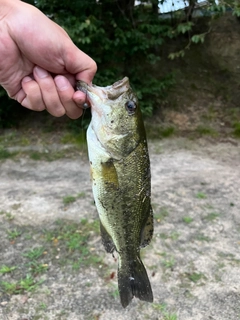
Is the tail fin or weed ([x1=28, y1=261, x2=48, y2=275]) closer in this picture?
the tail fin

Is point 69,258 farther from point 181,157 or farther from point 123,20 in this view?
point 123,20

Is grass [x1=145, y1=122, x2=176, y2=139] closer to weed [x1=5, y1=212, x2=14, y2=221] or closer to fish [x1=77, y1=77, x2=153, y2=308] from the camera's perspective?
weed [x1=5, y1=212, x2=14, y2=221]

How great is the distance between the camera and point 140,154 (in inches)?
76.3

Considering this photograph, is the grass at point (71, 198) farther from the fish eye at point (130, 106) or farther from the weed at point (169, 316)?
the fish eye at point (130, 106)

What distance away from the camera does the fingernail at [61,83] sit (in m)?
2.11

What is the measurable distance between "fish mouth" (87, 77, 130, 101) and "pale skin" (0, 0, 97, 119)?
0.13 meters

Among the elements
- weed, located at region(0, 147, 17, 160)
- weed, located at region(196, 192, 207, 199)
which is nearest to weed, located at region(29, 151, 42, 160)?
weed, located at region(0, 147, 17, 160)

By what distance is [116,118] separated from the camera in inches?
76.4

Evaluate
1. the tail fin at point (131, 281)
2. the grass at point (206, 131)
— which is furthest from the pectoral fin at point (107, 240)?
the grass at point (206, 131)

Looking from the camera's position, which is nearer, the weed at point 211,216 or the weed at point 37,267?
the weed at point 37,267

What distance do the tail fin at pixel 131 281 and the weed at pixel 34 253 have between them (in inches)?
96.5

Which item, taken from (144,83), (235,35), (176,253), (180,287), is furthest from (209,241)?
(235,35)

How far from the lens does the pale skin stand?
6.72 feet

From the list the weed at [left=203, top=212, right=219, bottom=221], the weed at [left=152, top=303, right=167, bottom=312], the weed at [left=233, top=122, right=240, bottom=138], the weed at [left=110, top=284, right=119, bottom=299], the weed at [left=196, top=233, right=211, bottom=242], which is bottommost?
the weed at [left=233, top=122, right=240, bottom=138]
